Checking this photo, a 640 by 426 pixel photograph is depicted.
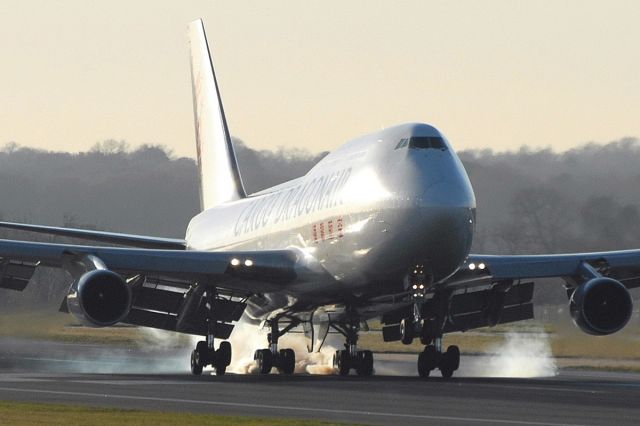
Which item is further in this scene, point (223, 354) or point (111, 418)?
point (223, 354)

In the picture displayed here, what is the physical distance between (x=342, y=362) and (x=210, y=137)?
17.5 m

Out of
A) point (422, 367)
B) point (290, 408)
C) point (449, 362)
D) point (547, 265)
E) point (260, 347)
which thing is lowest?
point (290, 408)

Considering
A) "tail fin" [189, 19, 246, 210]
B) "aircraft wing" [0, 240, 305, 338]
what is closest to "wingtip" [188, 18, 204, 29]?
"tail fin" [189, 19, 246, 210]

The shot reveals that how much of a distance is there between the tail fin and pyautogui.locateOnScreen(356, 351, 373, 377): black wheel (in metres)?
12.4

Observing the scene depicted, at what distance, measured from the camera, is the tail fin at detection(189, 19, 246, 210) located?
50531mm

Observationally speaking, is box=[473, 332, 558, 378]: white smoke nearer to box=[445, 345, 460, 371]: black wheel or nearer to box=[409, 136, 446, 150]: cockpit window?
box=[445, 345, 460, 371]: black wheel

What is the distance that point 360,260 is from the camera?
3281 centimetres

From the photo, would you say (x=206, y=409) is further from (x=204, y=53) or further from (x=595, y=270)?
(x=204, y=53)

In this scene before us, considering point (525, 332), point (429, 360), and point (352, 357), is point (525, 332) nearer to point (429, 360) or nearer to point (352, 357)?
point (352, 357)

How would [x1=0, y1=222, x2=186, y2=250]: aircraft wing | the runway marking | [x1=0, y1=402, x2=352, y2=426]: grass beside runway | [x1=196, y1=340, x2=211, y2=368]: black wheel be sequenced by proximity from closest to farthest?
[x1=0, y1=402, x2=352, y2=426]: grass beside runway, the runway marking, [x1=196, y1=340, x2=211, y2=368]: black wheel, [x1=0, y1=222, x2=186, y2=250]: aircraft wing

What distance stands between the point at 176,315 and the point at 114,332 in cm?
3915

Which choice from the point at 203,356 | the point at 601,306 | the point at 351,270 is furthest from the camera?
the point at 203,356

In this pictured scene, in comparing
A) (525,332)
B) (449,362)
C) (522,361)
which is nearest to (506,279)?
(449,362)

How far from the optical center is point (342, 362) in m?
37.7
